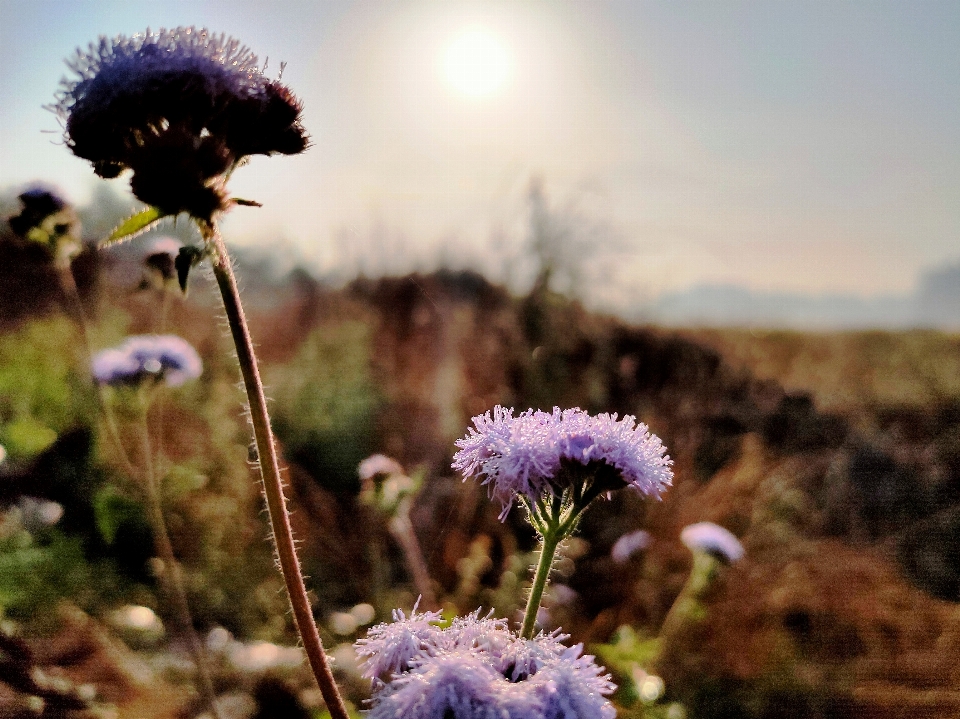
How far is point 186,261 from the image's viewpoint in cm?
114

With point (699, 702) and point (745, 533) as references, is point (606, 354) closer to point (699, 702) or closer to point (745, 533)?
point (745, 533)

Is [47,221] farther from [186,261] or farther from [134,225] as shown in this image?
[186,261]

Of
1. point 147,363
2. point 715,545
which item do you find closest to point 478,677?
point 715,545

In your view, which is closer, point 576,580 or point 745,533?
point 576,580

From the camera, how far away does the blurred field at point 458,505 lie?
3525 mm

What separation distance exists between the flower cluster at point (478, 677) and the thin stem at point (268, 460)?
204 millimetres

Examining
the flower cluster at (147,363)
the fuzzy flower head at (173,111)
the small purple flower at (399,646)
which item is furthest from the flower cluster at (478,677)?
the flower cluster at (147,363)

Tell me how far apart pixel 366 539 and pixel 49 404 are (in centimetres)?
239

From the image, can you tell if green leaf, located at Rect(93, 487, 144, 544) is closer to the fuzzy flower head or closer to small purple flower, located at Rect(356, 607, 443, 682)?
the fuzzy flower head

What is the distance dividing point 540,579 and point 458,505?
11.5 feet

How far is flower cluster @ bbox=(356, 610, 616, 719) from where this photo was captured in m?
0.91

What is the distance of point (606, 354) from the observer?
6.03m

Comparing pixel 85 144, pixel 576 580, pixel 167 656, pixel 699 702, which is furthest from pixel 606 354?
pixel 85 144

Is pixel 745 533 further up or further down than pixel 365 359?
further down
